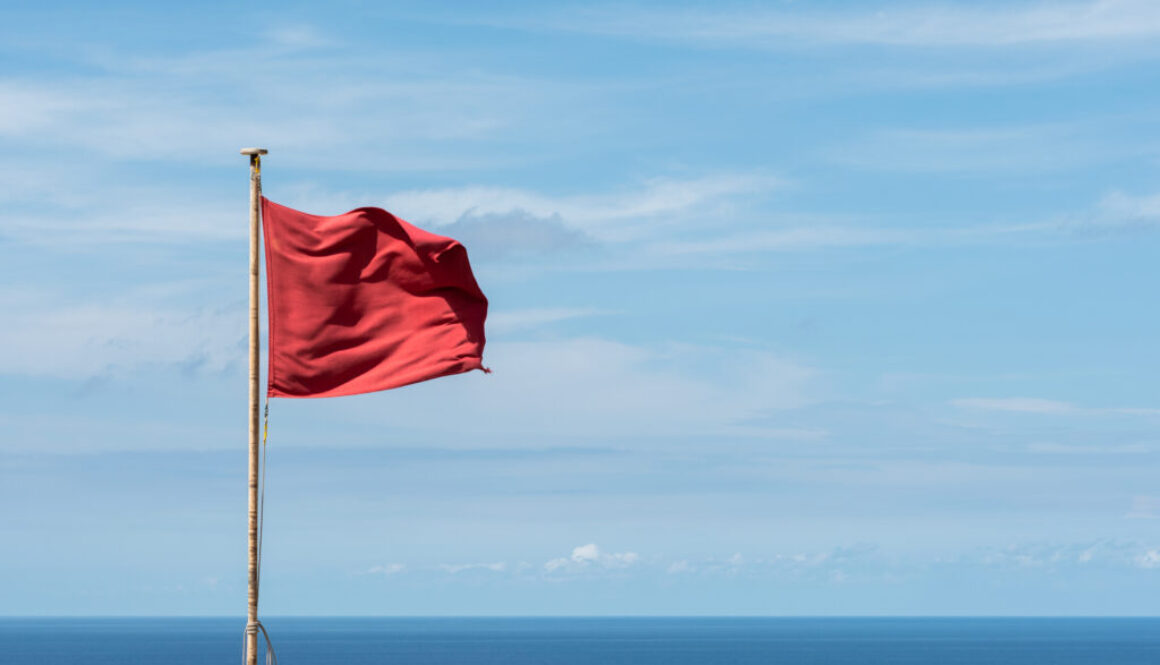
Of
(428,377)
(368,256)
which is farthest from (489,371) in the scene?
(368,256)

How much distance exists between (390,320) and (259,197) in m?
3.15

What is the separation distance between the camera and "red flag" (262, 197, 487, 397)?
83.3 ft

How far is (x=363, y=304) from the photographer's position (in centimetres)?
Answer: 2641

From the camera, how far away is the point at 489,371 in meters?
26.5

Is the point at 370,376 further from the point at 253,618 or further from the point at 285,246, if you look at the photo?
the point at 253,618

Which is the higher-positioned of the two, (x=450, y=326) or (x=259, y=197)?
(x=259, y=197)

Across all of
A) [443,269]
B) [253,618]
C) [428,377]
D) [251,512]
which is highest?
[443,269]

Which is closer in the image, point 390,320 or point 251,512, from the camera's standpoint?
point 251,512

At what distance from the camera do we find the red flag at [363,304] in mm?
25375

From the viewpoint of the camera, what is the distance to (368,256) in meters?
26.5

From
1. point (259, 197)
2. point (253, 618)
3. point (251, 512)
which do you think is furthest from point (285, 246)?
point (253, 618)

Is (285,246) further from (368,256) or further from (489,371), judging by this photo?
(489,371)

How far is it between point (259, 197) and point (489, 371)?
4.75 meters

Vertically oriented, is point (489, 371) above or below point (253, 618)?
above
